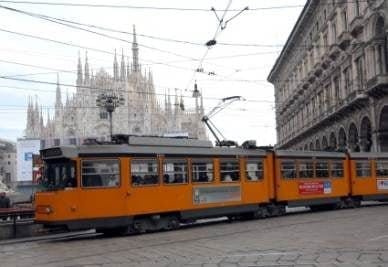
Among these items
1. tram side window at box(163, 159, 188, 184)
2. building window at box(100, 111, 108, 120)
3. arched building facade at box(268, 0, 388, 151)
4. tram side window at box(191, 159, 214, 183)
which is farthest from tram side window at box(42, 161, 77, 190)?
building window at box(100, 111, 108, 120)

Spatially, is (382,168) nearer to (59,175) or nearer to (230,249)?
(59,175)

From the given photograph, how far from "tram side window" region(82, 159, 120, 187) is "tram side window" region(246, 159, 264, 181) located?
18.5 feet

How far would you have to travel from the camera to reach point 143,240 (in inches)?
581

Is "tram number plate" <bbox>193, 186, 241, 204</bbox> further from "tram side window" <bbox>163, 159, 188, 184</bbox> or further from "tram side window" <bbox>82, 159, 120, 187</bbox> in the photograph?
"tram side window" <bbox>82, 159, 120, 187</bbox>

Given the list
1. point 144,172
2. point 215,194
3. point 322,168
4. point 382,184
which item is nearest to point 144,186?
point 144,172

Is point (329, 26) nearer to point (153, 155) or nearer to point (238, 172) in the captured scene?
point (238, 172)

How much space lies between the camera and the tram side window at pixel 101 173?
15.8 meters

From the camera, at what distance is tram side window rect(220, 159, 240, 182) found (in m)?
19.3

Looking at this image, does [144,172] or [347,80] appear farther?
[347,80]

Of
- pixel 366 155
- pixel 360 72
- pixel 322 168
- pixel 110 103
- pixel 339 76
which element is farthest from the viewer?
pixel 339 76

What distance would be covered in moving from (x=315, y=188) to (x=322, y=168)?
980 mm

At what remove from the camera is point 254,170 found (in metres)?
20.9

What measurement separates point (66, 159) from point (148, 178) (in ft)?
8.08

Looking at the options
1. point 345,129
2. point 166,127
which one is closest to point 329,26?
point 345,129
